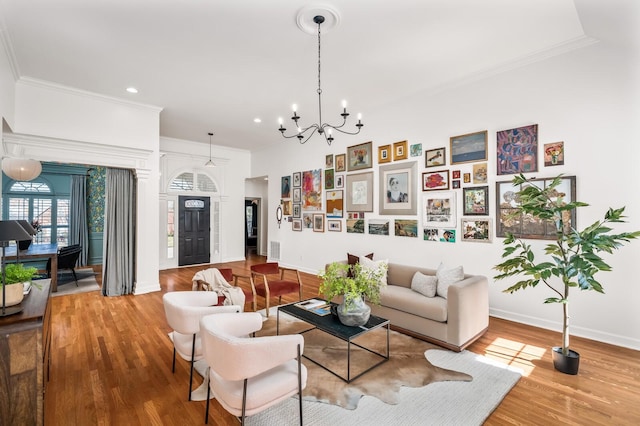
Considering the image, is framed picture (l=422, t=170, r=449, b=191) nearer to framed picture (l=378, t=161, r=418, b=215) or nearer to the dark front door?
framed picture (l=378, t=161, r=418, b=215)

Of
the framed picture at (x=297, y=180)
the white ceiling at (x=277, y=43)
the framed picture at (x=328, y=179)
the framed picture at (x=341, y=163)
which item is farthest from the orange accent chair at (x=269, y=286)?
the framed picture at (x=297, y=180)

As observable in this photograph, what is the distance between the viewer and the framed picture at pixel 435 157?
4.89m

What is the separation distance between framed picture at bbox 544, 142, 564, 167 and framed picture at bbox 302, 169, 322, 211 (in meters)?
4.37

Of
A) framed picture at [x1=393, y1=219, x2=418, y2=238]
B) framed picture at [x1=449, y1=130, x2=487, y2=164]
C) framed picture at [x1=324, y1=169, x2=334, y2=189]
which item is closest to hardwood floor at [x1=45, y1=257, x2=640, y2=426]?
framed picture at [x1=393, y1=219, x2=418, y2=238]

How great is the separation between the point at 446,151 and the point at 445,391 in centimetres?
355

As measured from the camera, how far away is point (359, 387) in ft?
8.53

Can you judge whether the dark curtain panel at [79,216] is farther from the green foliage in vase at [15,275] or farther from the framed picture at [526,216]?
the framed picture at [526,216]

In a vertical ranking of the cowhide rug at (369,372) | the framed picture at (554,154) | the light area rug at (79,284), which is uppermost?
the framed picture at (554,154)

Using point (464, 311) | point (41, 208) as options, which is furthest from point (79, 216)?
point (464, 311)

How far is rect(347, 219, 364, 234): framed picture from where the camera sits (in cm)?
620

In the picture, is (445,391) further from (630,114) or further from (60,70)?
(60,70)

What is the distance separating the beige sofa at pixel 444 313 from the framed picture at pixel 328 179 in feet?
11.0

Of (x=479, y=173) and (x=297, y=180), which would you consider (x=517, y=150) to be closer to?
(x=479, y=173)

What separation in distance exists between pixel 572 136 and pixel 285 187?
6.04 meters
